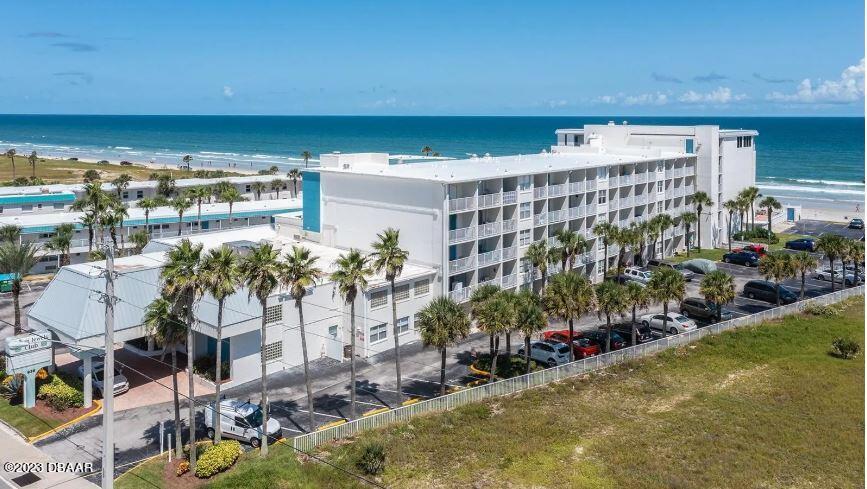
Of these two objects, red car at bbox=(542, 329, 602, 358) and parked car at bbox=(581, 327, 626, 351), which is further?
parked car at bbox=(581, 327, 626, 351)

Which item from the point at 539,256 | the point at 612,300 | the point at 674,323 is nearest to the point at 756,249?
the point at 674,323

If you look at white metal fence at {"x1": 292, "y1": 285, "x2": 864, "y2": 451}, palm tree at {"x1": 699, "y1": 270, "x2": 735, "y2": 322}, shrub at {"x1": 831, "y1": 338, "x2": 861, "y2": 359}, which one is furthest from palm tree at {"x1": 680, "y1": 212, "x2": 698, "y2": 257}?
shrub at {"x1": 831, "y1": 338, "x2": 861, "y2": 359}

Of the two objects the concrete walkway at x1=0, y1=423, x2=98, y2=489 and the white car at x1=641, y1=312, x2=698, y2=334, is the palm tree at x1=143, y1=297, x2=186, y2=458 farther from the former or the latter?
the white car at x1=641, y1=312, x2=698, y2=334

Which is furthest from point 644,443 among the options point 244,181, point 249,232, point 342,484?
point 244,181

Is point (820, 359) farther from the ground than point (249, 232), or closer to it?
closer to it

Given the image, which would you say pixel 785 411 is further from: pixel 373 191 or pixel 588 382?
pixel 373 191

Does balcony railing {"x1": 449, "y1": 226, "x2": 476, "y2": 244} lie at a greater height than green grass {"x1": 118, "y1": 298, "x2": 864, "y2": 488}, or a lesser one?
greater
